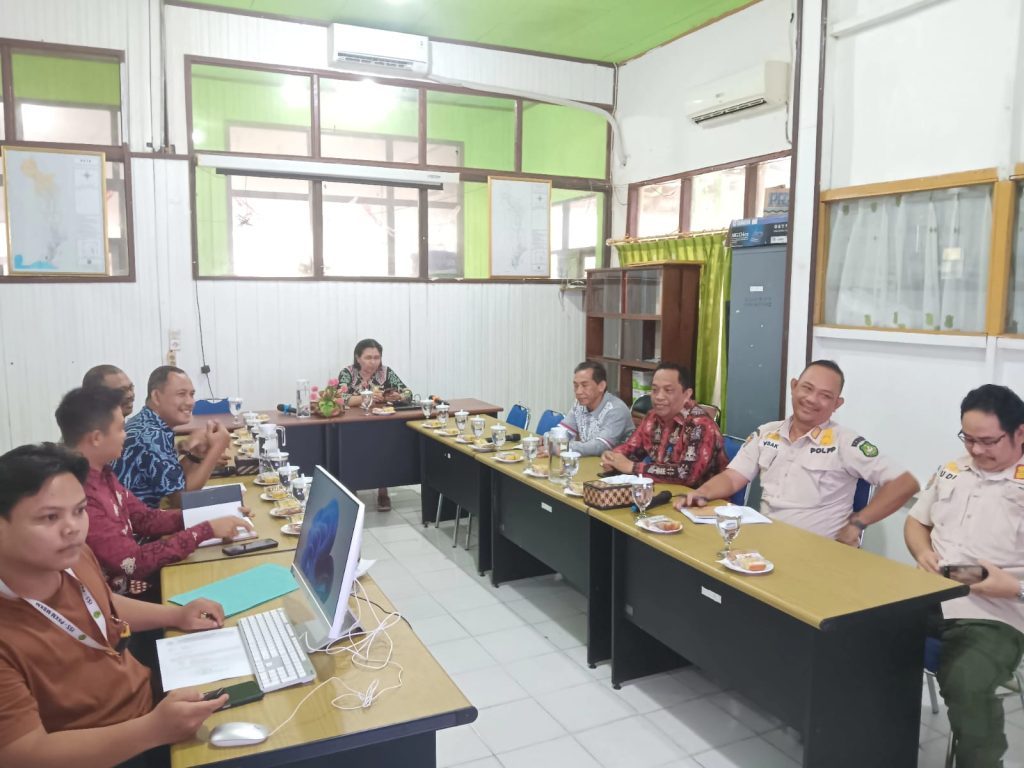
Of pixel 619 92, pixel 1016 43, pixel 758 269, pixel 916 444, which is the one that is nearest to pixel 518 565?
pixel 916 444

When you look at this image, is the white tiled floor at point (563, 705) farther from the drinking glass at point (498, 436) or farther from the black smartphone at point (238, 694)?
the black smartphone at point (238, 694)

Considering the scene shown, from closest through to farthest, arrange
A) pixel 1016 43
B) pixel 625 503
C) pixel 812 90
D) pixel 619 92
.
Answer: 1. pixel 625 503
2. pixel 1016 43
3. pixel 812 90
4. pixel 619 92

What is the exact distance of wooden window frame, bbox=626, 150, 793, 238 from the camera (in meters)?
5.68

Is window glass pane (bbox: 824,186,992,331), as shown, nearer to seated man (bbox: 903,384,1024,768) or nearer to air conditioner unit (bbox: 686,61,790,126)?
air conditioner unit (bbox: 686,61,790,126)

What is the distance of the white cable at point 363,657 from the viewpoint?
154 centimetres

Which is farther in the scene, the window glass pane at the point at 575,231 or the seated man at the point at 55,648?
the window glass pane at the point at 575,231

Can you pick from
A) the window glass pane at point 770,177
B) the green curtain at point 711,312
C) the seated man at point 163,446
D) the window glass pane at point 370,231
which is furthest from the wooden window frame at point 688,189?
the seated man at point 163,446

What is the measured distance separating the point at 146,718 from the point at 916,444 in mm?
3810

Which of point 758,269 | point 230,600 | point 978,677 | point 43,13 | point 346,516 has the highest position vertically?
point 43,13

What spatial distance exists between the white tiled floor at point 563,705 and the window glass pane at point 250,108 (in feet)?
12.9

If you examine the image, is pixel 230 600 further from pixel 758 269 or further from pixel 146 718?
pixel 758 269

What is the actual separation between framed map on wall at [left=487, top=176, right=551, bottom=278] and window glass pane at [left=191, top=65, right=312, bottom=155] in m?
1.75

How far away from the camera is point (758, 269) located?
200 inches

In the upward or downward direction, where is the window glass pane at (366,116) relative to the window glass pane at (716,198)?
upward
